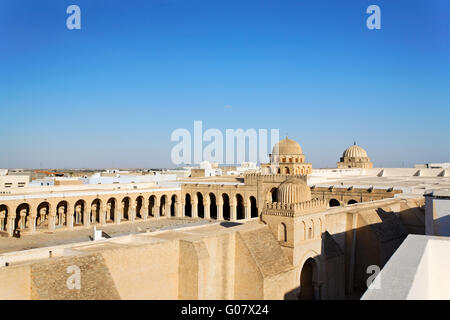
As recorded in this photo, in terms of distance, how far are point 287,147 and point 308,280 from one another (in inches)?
1016

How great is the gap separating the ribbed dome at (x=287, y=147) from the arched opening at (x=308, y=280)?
25.1m

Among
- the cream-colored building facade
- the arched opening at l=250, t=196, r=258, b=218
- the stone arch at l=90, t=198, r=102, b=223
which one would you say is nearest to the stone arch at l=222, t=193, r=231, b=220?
the arched opening at l=250, t=196, r=258, b=218

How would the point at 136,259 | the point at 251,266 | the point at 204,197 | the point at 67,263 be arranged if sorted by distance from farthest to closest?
the point at 204,197
the point at 251,266
the point at 136,259
the point at 67,263

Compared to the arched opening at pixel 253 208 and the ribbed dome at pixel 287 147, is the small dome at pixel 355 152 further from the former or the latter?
the arched opening at pixel 253 208

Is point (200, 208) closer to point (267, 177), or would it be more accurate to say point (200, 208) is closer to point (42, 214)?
point (267, 177)

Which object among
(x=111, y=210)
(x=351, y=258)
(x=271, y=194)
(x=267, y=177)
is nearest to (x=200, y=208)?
(x=111, y=210)

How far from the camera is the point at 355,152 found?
57.1 metres

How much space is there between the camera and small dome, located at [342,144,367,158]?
56781 millimetres

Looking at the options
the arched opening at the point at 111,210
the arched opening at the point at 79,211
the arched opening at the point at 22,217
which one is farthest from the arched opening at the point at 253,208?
the arched opening at the point at 22,217

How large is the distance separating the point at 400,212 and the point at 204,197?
21598mm

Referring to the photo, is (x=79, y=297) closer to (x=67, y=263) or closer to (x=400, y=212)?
(x=67, y=263)

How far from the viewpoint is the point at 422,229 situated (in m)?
21.3

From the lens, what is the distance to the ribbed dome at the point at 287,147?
137 feet
